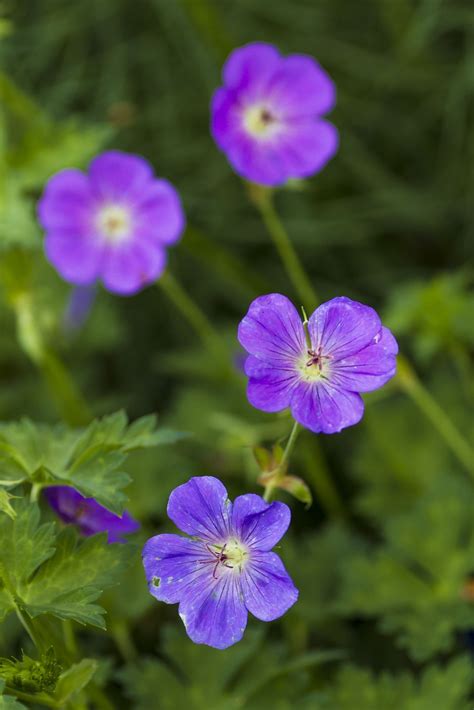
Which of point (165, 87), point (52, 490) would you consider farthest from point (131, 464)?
point (165, 87)

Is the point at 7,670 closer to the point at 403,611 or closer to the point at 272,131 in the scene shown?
the point at 403,611

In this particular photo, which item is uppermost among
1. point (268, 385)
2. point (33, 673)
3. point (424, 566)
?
point (268, 385)

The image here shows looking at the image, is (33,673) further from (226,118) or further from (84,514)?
(226,118)

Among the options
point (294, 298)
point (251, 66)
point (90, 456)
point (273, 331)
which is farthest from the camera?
point (294, 298)

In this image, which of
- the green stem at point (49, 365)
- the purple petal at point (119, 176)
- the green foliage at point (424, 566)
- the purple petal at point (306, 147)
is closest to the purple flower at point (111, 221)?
the purple petal at point (119, 176)

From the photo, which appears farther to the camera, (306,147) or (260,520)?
(306,147)

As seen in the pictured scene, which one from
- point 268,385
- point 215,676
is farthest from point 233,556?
point 215,676

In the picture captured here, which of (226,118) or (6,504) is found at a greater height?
(6,504)

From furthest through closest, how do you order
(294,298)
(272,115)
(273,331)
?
(294,298), (272,115), (273,331)
